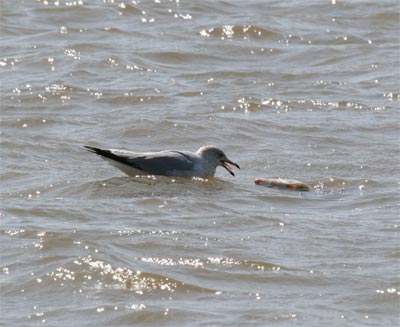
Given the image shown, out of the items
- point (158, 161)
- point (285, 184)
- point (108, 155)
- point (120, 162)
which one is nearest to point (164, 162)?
point (158, 161)

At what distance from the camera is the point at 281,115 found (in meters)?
13.2

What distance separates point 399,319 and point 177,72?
800 cm

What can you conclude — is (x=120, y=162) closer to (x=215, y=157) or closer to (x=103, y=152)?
(x=103, y=152)

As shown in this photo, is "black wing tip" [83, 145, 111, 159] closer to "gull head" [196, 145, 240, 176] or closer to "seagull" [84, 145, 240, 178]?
"seagull" [84, 145, 240, 178]

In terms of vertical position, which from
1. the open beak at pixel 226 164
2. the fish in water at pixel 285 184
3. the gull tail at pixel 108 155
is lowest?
the open beak at pixel 226 164

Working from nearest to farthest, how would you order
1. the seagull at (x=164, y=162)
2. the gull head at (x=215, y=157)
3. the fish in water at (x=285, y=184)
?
the fish in water at (x=285, y=184), the seagull at (x=164, y=162), the gull head at (x=215, y=157)

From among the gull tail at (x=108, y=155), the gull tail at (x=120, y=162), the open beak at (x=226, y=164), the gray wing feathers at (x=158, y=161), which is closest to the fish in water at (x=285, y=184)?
the open beak at (x=226, y=164)

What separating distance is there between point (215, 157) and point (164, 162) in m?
0.57

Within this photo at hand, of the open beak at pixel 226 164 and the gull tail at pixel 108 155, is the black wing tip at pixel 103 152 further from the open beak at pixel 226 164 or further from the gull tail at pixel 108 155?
the open beak at pixel 226 164

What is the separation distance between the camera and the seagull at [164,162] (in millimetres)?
10852

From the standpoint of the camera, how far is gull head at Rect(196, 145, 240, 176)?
11305 millimetres

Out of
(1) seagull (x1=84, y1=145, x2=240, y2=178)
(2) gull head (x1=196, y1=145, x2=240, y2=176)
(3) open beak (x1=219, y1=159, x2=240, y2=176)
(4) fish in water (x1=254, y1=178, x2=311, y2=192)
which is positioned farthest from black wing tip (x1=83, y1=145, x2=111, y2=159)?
(4) fish in water (x1=254, y1=178, x2=311, y2=192)

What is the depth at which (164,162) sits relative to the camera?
11.0 meters

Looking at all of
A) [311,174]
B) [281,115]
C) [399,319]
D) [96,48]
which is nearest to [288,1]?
[96,48]
